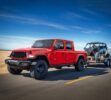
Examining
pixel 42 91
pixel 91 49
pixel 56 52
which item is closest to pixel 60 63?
pixel 56 52

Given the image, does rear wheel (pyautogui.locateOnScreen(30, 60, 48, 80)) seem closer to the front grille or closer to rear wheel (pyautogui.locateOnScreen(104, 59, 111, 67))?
the front grille

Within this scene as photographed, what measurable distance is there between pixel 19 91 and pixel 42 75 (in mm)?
3490

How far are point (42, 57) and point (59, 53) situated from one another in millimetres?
1384

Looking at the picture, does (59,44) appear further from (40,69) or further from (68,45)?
(40,69)

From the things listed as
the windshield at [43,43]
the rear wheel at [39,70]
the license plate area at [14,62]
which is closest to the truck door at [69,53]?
the windshield at [43,43]

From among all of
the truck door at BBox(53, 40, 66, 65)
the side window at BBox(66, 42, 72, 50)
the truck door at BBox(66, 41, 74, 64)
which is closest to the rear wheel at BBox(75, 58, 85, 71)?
the truck door at BBox(66, 41, 74, 64)

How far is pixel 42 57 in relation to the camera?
1116 cm

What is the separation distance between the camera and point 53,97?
257 inches

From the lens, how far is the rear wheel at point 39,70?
34.1 ft

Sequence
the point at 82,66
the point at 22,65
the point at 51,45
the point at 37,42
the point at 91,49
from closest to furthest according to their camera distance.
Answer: the point at 22,65, the point at 51,45, the point at 37,42, the point at 82,66, the point at 91,49

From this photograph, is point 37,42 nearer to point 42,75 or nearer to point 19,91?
point 42,75

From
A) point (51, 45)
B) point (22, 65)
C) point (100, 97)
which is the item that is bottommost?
point (100, 97)

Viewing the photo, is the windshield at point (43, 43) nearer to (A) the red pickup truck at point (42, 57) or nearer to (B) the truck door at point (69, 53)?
(A) the red pickup truck at point (42, 57)

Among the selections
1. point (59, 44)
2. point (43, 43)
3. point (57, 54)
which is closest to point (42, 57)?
point (57, 54)
